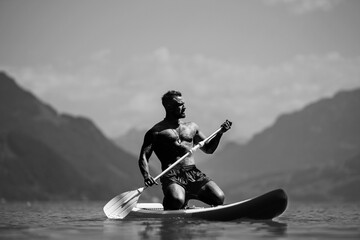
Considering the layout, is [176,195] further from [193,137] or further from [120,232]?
[120,232]

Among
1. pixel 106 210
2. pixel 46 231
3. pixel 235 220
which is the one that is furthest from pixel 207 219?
pixel 46 231

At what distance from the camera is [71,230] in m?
11.2

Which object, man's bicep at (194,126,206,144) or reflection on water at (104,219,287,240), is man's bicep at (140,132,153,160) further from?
reflection on water at (104,219,287,240)

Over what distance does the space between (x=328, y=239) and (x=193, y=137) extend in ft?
23.1

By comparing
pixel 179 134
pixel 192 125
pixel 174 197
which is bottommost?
pixel 174 197

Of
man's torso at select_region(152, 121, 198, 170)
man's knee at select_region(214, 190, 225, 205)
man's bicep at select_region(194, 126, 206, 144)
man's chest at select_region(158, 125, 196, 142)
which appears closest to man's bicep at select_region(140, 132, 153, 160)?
man's torso at select_region(152, 121, 198, 170)

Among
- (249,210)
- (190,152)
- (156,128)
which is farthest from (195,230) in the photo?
(156,128)

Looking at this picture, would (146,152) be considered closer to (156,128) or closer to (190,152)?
(156,128)

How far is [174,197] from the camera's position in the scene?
46.3ft

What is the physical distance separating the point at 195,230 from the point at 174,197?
3462mm

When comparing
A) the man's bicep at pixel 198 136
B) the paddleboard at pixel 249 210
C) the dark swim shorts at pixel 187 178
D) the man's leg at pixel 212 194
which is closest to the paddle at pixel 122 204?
the man's bicep at pixel 198 136

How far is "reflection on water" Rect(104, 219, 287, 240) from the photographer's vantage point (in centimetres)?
970

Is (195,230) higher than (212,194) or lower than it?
lower

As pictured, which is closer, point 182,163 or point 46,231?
point 46,231
